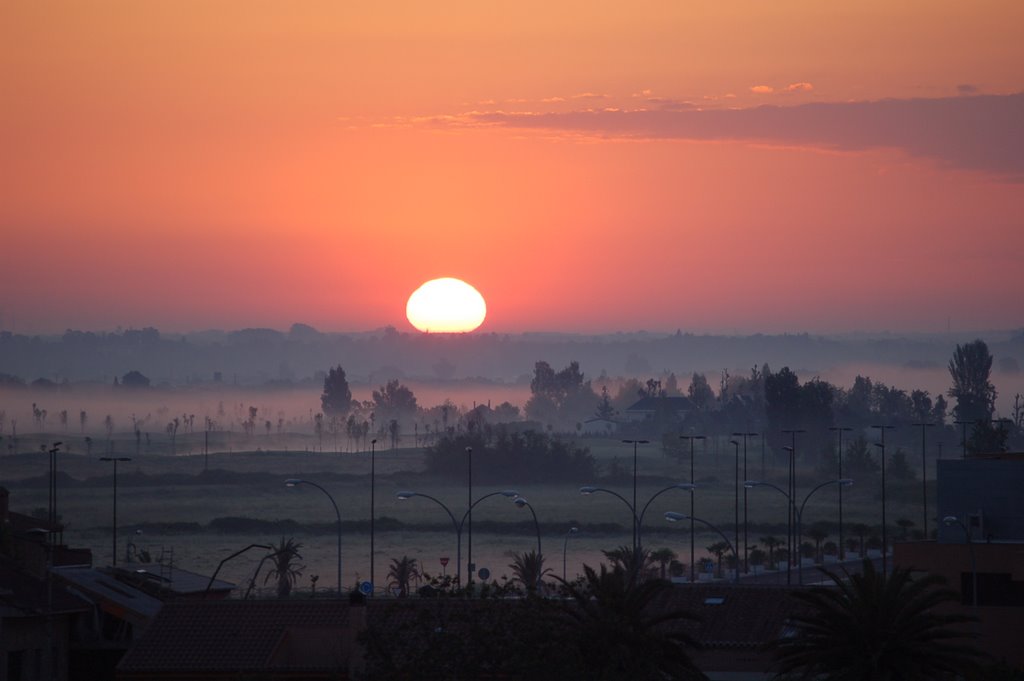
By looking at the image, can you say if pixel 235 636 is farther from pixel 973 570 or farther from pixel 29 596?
pixel 973 570

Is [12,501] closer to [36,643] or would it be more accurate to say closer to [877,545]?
[877,545]

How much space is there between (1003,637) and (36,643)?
34.0 m

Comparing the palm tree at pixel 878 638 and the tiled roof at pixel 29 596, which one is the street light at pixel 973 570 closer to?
the palm tree at pixel 878 638

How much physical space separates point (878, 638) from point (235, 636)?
18602 millimetres

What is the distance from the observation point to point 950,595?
42.0m

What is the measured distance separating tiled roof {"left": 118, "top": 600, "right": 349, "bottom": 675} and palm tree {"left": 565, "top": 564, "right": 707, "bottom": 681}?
26.1 ft

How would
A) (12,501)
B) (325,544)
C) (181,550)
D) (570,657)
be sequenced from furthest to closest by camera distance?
(12,501)
(325,544)
(181,550)
(570,657)

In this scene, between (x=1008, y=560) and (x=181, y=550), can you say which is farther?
(x=181, y=550)

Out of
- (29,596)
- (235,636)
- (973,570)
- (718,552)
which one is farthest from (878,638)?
(718,552)

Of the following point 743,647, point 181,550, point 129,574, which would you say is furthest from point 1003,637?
point 181,550

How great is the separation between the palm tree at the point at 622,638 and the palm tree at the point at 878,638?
3.16m

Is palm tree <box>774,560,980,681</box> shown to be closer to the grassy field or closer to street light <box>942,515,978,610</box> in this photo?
street light <box>942,515,978,610</box>

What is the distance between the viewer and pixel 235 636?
45.9 meters

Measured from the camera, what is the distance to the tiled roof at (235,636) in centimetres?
4497
